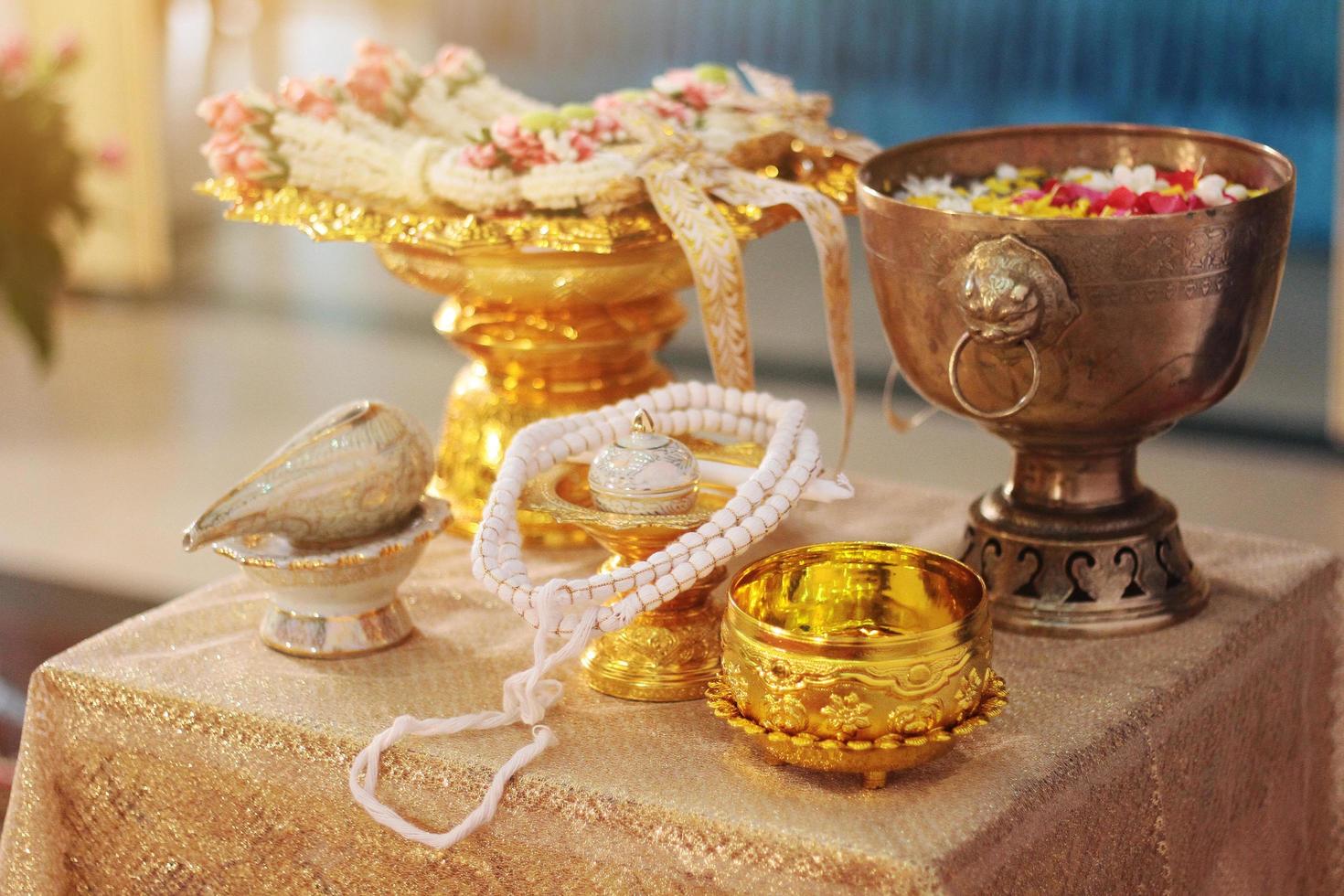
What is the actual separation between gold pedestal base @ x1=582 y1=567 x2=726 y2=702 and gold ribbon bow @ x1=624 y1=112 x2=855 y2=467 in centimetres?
26

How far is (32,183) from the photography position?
Result: 2.12 metres

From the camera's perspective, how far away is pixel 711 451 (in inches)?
38.5

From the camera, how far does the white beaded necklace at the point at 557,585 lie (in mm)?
832

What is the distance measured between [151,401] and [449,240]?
2448mm

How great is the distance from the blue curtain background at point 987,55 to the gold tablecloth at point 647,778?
7.28 ft

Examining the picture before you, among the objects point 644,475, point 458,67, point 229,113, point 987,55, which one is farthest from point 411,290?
point 644,475

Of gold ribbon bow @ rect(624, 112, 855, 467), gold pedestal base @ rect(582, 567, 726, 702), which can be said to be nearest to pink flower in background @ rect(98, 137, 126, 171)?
gold ribbon bow @ rect(624, 112, 855, 467)

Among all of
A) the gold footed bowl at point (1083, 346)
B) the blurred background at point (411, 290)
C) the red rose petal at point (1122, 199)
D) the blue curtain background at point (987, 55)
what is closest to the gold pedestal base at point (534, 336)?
the gold footed bowl at point (1083, 346)

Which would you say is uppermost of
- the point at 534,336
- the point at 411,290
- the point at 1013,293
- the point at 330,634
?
the point at 1013,293

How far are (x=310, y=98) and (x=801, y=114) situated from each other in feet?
1.31

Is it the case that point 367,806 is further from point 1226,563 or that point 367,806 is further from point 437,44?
point 437,44

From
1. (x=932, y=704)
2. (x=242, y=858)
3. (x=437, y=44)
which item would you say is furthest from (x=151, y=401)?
(x=932, y=704)

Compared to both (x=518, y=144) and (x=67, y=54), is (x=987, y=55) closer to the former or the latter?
(x=67, y=54)

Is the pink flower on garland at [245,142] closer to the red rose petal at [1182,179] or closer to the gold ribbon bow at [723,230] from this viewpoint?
the gold ribbon bow at [723,230]
